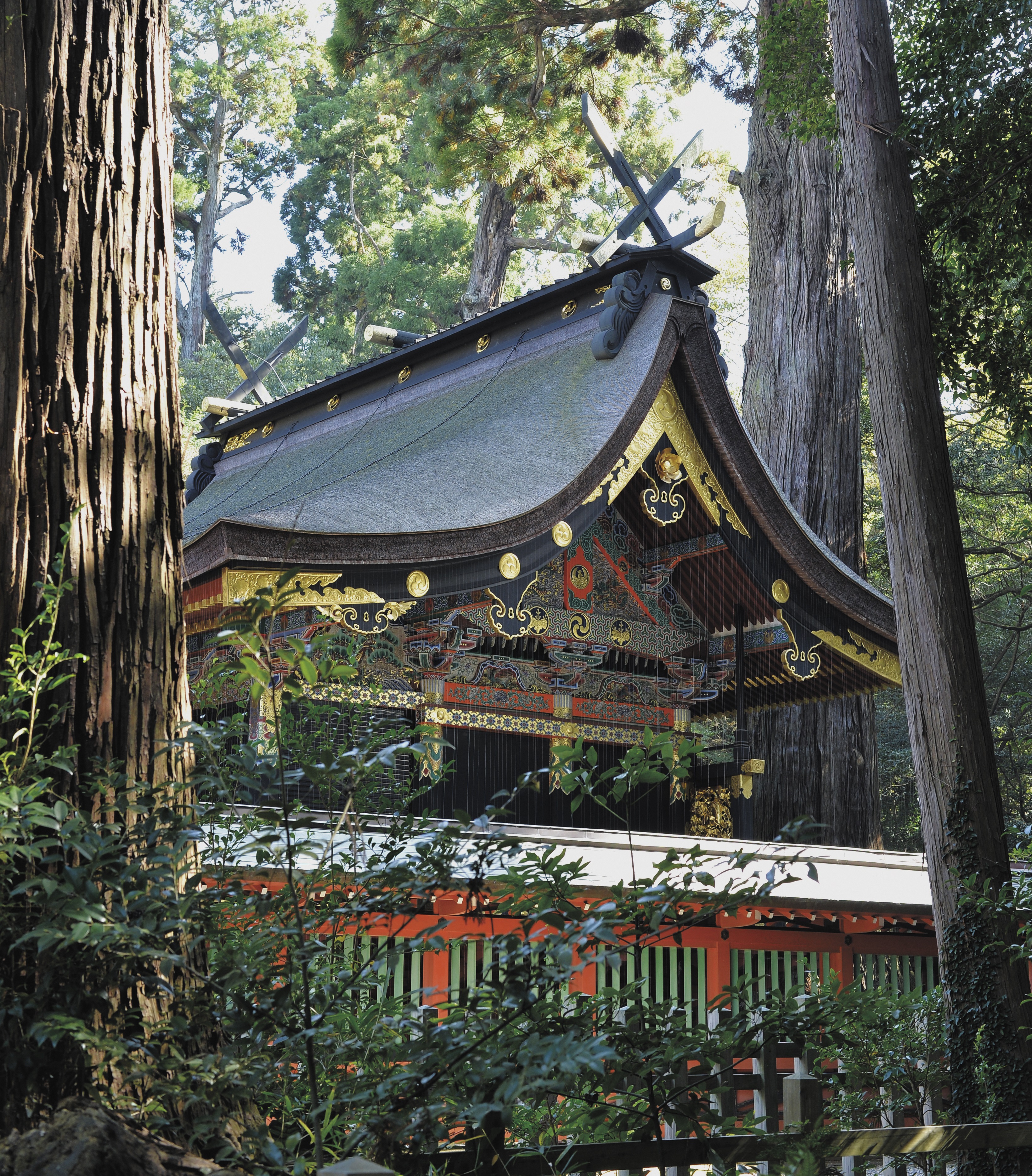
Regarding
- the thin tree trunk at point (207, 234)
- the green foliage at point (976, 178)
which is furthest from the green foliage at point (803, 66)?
the thin tree trunk at point (207, 234)

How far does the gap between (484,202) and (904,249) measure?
55.0 feet

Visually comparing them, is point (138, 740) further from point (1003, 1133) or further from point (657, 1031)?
point (1003, 1133)

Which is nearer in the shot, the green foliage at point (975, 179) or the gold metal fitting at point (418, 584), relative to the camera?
the green foliage at point (975, 179)

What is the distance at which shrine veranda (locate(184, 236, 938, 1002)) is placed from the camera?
654 centimetres

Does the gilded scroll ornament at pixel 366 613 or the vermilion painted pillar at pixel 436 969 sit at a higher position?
the gilded scroll ornament at pixel 366 613

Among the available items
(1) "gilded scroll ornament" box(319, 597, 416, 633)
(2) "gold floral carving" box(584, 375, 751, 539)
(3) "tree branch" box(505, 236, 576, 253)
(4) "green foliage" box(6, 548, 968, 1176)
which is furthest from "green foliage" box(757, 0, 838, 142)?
(3) "tree branch" box(505, 236, 576, 253)

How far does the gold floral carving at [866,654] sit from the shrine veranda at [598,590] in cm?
2

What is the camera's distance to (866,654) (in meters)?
8.60

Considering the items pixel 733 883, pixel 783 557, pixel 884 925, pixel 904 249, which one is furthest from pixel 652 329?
pixel 733 883

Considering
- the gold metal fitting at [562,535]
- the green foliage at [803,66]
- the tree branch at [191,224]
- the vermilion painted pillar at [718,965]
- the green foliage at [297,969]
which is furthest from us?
the tree branch at [191,224]

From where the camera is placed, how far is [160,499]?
8.46 ft

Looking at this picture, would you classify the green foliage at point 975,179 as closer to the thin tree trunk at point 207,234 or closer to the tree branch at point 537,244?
the tree branch at point 537,244

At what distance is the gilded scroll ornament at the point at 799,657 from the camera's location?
329 inches

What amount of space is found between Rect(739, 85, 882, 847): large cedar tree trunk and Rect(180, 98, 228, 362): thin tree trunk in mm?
17207
